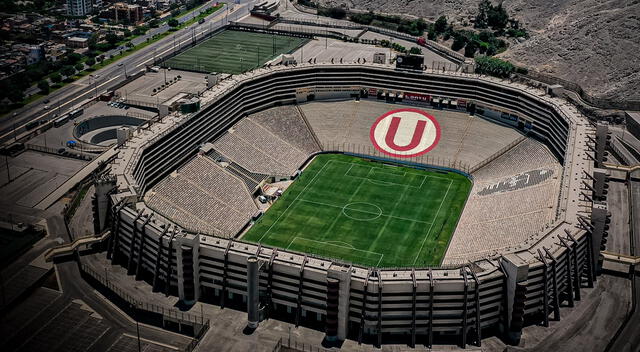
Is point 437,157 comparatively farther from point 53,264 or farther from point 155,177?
point 53,264

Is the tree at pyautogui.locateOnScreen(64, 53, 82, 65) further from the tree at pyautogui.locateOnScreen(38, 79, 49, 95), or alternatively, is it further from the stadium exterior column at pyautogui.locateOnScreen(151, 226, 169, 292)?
the stadium exterior column at pyautogui.locateOnScreen(151, 226, 169, 292)

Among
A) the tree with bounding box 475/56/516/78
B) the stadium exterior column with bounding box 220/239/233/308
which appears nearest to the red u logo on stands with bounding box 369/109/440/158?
the tree with bounding box 475/56/516/78

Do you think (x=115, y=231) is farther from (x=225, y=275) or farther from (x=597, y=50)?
(x=597, y=50)

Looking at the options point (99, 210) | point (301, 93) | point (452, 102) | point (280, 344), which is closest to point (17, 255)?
point (99, 210)

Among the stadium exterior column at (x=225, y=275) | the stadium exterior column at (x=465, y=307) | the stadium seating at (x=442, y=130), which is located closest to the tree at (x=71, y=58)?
the stadium seating at (x=442, y=130)

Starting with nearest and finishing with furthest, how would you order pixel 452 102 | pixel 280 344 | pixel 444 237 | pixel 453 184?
pixel 280 344, pixel 444 237, pixel 453 184, pixel 452 102

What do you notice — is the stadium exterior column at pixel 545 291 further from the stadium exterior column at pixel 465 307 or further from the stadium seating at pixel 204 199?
the stadium seating at pixel 204 199
